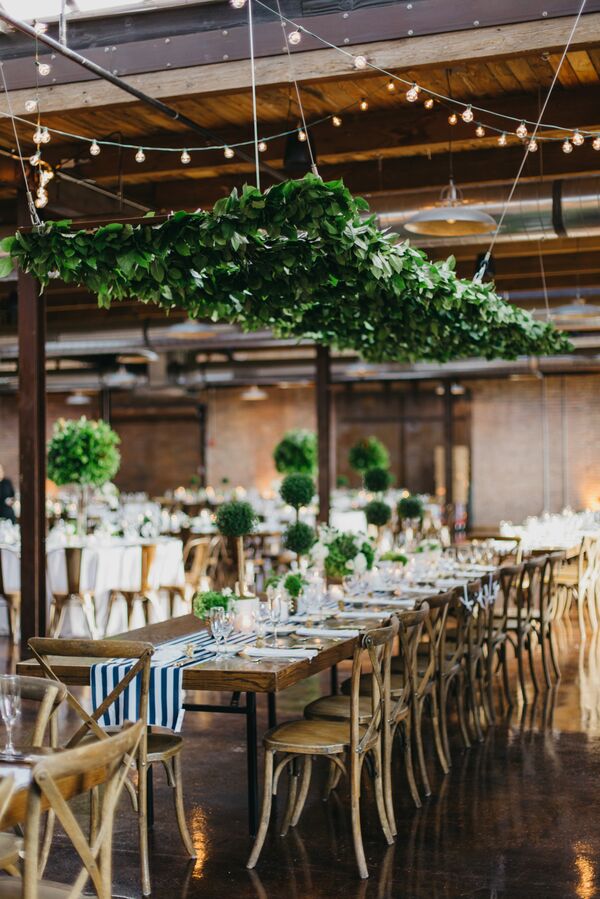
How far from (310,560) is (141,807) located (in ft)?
10.2

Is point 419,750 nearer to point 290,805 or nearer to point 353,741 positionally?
point 290,805

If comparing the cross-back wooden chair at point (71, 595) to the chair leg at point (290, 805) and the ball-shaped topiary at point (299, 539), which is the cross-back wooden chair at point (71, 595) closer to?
the ball-shaped topiary at point (299, 539)

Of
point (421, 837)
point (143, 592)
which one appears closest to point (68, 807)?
point (421, 837)

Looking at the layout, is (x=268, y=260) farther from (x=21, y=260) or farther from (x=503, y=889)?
(x=503, y=889)

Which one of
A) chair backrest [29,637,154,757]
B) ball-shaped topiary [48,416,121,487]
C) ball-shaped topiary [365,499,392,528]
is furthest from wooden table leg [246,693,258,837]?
ball-shaped topiary [365,499,392,528]

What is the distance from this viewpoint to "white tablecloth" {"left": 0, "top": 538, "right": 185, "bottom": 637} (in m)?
9.70

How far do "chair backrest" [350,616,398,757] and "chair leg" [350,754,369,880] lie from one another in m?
0.06

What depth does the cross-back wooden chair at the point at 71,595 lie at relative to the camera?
30.6ft

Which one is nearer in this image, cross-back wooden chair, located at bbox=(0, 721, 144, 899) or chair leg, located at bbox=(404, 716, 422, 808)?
cross-back wooden chair, located at bbox=(0, 721, 144, 899)

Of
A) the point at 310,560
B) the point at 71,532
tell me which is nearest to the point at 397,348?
the point at 310,560

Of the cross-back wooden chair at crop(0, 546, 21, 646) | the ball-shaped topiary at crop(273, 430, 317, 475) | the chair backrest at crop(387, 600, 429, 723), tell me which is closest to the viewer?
the chair backrest at crop(387, 600, 429, 723)

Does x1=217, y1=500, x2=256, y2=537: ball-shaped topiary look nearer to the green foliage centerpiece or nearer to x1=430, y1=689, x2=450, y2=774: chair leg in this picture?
x1=430, y1=689, x2=450, y2=774: chair leg

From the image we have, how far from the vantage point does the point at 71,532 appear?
10.9 metres

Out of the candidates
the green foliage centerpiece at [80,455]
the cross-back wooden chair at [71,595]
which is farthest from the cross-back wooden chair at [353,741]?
the green foliage centerpiece at [80,455]
